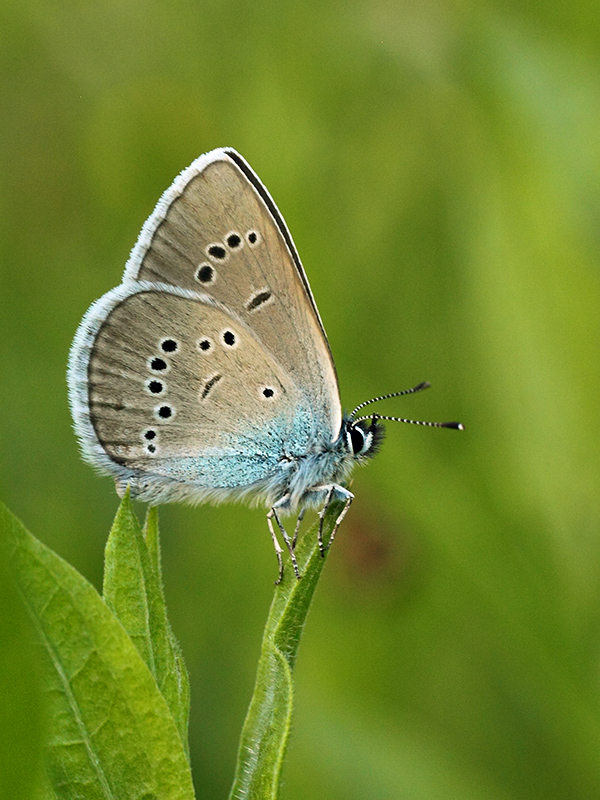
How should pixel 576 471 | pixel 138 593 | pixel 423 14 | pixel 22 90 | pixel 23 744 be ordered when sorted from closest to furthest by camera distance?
pixel 23 744, pixel 138 593, pixel 576 471, pixel 423 14, pixel 22 90

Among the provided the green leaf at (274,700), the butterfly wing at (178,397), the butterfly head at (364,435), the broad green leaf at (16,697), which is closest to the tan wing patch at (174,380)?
the butterfly wing at (178,397)

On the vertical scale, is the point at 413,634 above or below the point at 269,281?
below

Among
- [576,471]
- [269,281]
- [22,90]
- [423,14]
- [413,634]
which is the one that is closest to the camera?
[576,471]

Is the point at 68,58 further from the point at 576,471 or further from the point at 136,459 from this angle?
the point at 576,471

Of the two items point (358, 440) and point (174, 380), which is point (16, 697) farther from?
point (358, 440)

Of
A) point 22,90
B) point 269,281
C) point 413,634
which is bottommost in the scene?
point 413,634

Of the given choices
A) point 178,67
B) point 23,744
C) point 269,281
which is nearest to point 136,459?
point 269,281

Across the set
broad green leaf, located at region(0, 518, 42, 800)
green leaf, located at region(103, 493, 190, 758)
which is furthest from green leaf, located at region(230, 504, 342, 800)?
broad green leaf, located at region(0, 518, 42, 800)
